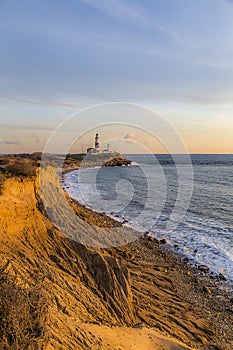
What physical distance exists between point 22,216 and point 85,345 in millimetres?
6774

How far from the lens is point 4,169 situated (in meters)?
15.0

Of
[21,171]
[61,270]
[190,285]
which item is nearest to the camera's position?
[61,270]

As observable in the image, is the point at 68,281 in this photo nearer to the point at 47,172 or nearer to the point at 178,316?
the point at 178,316

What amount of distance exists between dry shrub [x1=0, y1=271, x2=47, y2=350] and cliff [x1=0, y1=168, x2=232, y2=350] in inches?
1.1

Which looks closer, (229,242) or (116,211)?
(229,242)

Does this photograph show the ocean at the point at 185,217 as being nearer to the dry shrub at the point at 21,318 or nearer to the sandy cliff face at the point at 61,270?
the sandy cliff face at the point at 61,270

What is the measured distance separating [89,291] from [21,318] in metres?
4.16

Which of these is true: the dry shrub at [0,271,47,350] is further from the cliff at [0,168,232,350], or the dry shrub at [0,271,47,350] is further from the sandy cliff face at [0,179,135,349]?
the sandy cliff face at [0,179,135,349]

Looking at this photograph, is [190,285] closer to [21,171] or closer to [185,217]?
[21,171]

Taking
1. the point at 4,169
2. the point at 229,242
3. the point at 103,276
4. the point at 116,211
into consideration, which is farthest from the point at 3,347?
the point at 116,211

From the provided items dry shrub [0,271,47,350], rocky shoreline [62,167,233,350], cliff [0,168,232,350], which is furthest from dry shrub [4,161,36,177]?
dry shrub [0,271,47,350]

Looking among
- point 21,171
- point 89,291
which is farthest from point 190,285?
point 21,171

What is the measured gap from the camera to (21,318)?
177 inches

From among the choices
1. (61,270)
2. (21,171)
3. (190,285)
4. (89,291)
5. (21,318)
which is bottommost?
(190,285)
